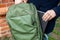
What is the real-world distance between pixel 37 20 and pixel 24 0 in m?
0.49

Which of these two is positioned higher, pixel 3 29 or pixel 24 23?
pixel 24 23

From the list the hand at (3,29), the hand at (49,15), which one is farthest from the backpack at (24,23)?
the hand at (3,29)

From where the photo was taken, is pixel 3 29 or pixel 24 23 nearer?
pixel 24 23

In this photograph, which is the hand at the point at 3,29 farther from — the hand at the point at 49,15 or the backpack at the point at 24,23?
the hand at the point at 49,15

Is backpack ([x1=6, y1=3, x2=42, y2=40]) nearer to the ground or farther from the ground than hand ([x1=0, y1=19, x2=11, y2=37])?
farther from the ground

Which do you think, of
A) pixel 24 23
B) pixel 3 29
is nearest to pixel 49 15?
pixel 24 23

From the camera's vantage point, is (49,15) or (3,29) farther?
(3,29)

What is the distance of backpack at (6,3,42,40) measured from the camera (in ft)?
8.27

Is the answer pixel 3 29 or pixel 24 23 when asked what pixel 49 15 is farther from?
pixel 3 29

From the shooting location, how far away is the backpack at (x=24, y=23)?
2.52 meters

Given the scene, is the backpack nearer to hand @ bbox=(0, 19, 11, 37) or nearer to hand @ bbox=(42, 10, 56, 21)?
hand @ bbox=(42, 10, 56, 21)

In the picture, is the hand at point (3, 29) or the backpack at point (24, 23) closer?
the backpack at point (24, 23)

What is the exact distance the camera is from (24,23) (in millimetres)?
2518

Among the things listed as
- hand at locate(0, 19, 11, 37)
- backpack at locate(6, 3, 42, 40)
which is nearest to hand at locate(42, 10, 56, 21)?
backpack at locate(6, 3, 42, 40)
